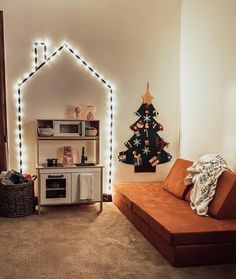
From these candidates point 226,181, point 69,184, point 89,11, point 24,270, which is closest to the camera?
point 24,270

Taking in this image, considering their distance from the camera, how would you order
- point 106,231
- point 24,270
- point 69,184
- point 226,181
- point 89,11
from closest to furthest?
point 24,270 < point 226,181 < point 106,231 < point 69,184 < point 89,11

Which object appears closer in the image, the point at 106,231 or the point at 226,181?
the point at 226,181

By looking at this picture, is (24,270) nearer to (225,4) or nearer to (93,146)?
(93,146)

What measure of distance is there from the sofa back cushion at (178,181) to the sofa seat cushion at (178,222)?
0.10 metres

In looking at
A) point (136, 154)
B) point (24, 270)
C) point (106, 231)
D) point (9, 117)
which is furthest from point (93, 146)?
point (24, 270)

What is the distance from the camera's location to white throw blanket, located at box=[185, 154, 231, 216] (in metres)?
3.44

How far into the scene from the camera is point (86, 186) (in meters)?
4.48

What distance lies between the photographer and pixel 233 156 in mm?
3768

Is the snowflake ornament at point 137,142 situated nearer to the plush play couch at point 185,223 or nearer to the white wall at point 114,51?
the white wall at point 114,51

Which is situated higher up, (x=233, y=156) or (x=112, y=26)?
(x=112, y=26)

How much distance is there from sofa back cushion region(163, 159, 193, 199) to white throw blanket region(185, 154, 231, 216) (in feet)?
0.92

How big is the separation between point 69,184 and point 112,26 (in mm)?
2310

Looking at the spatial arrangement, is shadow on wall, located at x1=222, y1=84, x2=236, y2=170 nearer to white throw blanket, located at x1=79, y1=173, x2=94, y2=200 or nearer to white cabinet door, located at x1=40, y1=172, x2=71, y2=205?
white throw blanket, located at x1=79, y1=173, x2=94, y2=200

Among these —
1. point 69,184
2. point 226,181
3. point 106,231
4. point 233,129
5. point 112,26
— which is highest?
point 112,26
